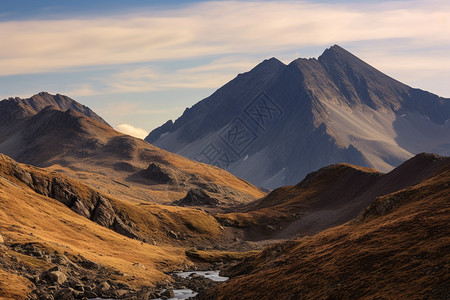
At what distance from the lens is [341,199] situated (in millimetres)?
164125

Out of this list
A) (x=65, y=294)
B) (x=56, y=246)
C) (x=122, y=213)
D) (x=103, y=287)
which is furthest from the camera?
(x=122, y=213)

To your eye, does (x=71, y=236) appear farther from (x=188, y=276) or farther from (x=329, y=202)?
(x=329, y=202)

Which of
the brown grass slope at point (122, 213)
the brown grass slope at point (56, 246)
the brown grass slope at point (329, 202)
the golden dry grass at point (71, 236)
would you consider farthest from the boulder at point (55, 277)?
the brown grass slope at point (329, 202)

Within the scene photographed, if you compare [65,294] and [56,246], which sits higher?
[56,246]

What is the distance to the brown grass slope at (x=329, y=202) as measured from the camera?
477 feet

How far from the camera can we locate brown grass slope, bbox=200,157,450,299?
46000 mm

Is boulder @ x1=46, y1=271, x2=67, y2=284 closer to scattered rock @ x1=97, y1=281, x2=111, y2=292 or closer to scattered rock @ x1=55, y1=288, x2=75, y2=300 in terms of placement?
scattered rock @ x1=55, y1=288, x2=75, y2=300

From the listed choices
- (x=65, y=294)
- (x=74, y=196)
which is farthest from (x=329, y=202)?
(x=65, y=294)

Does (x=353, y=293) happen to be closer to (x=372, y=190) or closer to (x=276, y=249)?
(x=276, y=249)

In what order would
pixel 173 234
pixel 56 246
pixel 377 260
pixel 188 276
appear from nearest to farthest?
1. pixel 377 260
2. pixel 56 246
3. pixel 188 276
4. pixel 173 234

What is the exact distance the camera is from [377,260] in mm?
53156

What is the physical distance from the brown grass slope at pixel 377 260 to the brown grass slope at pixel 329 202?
65.0 m

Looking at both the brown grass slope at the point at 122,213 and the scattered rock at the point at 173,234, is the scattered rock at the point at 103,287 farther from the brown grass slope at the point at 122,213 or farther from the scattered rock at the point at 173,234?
the scattered rock at the point at 173,234

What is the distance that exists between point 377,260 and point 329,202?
114996mm
